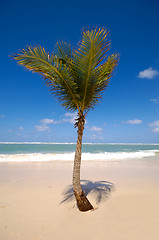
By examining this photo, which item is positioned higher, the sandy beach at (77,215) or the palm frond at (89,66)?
the palm frond at (89,66)

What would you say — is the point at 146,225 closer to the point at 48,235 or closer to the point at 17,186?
the point at 48,235

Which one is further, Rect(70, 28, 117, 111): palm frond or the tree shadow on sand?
the tree shadow on sand

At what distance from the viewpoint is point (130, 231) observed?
381 cm

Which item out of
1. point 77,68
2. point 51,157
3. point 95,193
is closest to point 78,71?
point 77,68

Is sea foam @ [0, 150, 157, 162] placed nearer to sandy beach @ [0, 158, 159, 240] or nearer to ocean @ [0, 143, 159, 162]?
ocean @ [0, 143, 159, 162]

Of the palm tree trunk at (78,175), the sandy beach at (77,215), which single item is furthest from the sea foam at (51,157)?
the palm tree trunk at (78,175)

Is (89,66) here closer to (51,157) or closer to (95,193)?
(95,193)

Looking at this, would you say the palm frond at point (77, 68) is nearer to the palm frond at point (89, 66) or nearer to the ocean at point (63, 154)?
the palm frond at point (89, 66)

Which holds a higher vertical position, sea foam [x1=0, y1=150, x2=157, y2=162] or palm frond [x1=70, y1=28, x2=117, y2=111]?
palm frond [x1=70, y1=28, x2=117, y2=111]

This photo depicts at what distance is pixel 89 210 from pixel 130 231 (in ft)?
4.25

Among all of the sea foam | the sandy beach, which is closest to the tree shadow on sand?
the sandy beach

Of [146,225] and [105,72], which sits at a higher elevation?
[105,72]

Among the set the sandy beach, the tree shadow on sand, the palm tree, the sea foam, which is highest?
the palm tree

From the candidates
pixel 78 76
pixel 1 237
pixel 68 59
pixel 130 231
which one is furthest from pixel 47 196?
pixel 68 59
